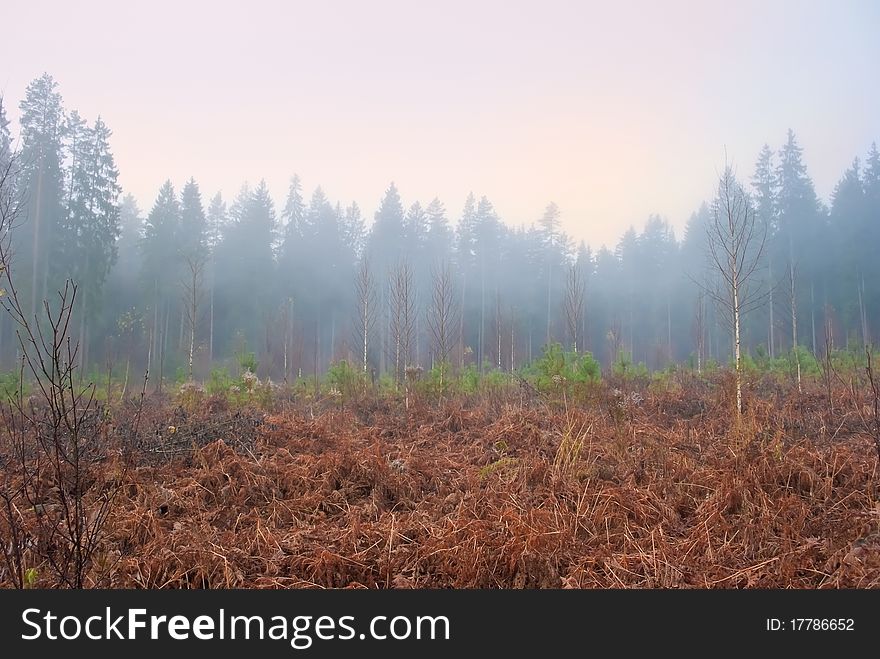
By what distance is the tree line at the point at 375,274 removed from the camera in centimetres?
2277

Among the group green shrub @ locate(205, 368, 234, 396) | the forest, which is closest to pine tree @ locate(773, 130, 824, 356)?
A: the forest

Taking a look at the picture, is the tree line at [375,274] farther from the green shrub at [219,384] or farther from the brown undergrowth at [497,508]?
the brown undergrowth at [497,508]

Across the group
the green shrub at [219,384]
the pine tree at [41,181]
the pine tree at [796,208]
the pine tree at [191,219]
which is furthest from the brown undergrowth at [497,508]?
the pine tree at [796,208]

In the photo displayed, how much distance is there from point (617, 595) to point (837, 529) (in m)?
2.10

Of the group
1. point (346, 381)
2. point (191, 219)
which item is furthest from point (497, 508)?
point (191, 219)

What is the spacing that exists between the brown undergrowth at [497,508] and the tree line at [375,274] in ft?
15.4

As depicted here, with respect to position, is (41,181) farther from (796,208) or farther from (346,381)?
(796,208)

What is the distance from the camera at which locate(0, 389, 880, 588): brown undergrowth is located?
9.80ft

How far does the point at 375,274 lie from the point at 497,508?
35.5m

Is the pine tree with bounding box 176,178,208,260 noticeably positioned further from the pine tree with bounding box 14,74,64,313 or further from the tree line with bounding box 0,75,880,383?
the pine tree with bounding box 14,74,64,313

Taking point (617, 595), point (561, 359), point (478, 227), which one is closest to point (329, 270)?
point (478, 227)

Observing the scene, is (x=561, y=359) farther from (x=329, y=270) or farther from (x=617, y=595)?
(x=329, y=270)

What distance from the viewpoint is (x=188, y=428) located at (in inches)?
253

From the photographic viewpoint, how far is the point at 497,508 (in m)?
3.92
